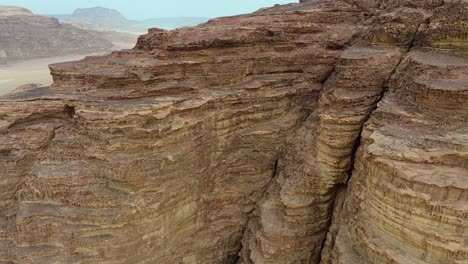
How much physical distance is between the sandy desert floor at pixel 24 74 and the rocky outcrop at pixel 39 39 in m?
3.89

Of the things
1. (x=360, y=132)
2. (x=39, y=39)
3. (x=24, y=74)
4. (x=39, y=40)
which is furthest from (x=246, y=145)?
(x=39, y=39)

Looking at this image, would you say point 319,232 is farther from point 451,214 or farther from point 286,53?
point 286,53

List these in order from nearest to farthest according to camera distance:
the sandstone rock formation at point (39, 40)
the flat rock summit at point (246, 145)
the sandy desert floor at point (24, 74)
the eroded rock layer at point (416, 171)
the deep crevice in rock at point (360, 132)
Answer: the eroded rock layer at point (416, 171), the flat rock summit at point (246, 145), the deep crevice in rock at point (360, 132), the sandy desert floor at point (24, 74), the sandstone rock formation at point (39, 40)

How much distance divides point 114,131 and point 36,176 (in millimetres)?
2626

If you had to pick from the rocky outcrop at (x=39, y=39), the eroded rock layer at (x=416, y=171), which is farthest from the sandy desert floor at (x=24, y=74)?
the eroded rock layer at (x=416, y=171)

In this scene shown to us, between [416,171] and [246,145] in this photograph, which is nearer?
[416,171]

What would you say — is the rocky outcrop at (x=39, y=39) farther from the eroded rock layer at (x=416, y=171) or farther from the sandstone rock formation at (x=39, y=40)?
the eroded rock layer at (x=416, y=171)

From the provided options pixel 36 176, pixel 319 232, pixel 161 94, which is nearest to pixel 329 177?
pixel 319 232

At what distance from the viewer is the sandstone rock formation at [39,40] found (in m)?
85.2

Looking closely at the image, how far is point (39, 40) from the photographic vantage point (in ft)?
296

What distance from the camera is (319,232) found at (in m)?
13.2

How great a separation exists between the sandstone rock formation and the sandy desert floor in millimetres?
3599

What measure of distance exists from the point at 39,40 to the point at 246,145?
89480 millimetres

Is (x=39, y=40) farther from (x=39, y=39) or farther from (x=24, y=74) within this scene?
(x=24, y=74)
